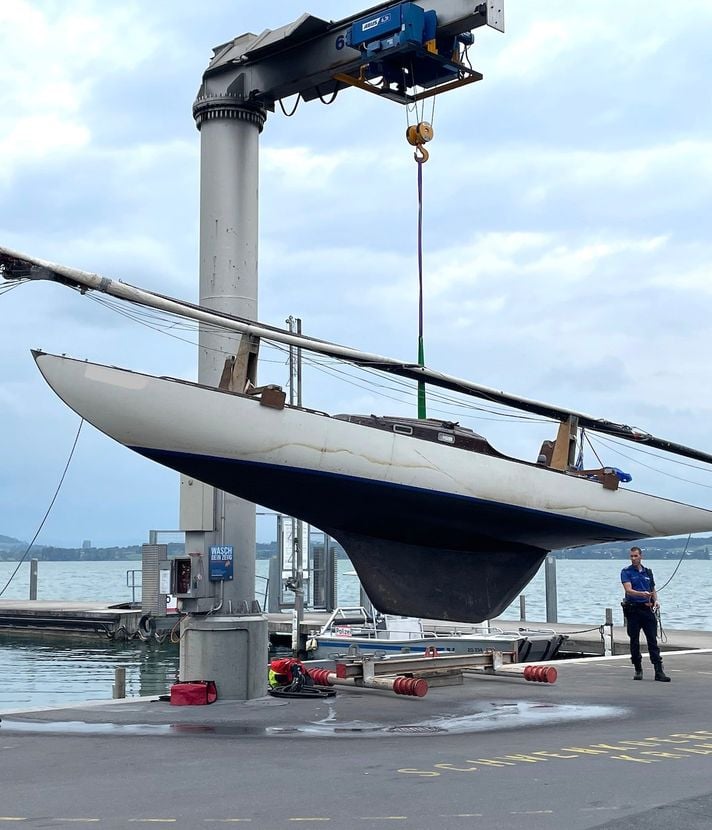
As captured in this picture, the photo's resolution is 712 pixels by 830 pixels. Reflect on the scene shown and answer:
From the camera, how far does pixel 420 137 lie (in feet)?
42.0

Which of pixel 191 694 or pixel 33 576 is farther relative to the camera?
pixel 33 576

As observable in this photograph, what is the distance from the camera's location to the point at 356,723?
10672 millimetres

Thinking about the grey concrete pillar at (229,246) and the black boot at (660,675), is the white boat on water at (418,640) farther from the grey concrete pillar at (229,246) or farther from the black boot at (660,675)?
the grey concrete pillar at (229,246)

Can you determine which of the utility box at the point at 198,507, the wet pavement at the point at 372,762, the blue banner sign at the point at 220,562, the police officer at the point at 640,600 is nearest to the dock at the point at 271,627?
the police officer at the point at 640,600

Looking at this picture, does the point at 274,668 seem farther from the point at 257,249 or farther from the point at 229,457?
the point at 257,249

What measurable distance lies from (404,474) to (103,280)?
3.78 m

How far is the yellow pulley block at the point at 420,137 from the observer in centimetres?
1278

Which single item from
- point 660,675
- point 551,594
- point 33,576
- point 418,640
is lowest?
point 660,675

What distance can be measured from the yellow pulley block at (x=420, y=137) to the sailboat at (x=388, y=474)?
2.74 meters

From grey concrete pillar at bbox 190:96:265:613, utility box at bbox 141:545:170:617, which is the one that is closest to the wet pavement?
grey concrete pillar at bbox 190:96:265:613

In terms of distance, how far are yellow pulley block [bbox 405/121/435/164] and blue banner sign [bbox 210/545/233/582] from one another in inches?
207

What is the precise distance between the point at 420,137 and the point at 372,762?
7682 mm

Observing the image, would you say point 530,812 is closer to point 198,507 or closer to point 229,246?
point 198,507

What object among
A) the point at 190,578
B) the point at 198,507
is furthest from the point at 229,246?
the point at 190,578
